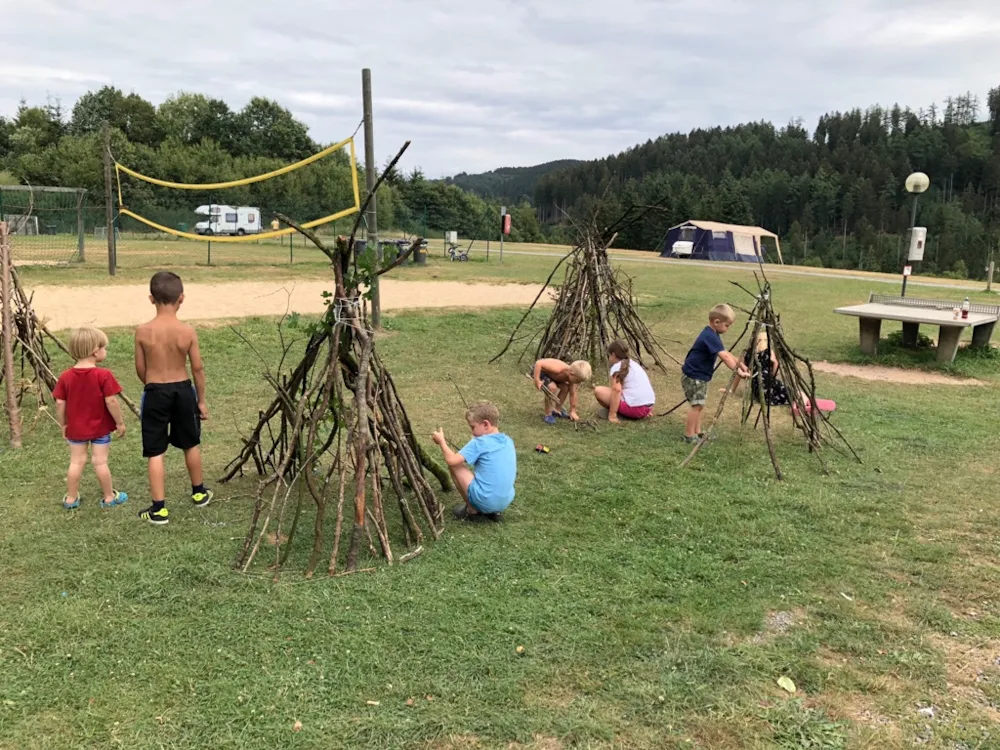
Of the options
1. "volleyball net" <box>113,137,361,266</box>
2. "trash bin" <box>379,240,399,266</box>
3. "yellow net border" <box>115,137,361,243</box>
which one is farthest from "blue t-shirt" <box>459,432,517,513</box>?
"volleyball net" <box>113,137,361,266</box>

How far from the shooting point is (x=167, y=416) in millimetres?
3887

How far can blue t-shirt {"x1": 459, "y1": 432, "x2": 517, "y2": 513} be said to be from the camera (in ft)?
12.7

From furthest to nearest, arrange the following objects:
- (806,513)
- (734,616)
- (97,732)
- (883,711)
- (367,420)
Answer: (806,513) → (367,420) → (734,616) → (883,711) → (97,732)

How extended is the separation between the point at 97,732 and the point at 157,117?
60364 millimetres

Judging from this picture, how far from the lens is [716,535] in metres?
3.94

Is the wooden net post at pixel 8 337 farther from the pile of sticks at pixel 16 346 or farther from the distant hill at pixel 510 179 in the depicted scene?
the distant hill at pixel 510 179

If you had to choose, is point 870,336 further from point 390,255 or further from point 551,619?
point 551,619

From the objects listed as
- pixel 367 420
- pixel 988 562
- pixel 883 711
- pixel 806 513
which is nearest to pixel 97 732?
pixel 367 420

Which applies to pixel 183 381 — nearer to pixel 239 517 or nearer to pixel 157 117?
pixel 239 517

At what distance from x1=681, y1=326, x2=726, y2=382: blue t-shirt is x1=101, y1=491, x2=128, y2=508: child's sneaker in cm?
396

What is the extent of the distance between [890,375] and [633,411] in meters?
4.51

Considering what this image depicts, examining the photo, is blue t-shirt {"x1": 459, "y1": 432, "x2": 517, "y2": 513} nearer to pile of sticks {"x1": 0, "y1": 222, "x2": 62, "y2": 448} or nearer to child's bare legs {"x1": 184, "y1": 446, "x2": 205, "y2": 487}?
child's bare legs {"x1": 184, "y1": 446, "x2": 205, "y2": 487}

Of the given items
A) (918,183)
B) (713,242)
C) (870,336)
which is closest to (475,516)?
(870,336)

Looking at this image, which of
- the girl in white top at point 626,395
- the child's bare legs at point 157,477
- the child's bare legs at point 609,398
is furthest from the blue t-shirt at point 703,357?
the child's bare legs at point 157,477
